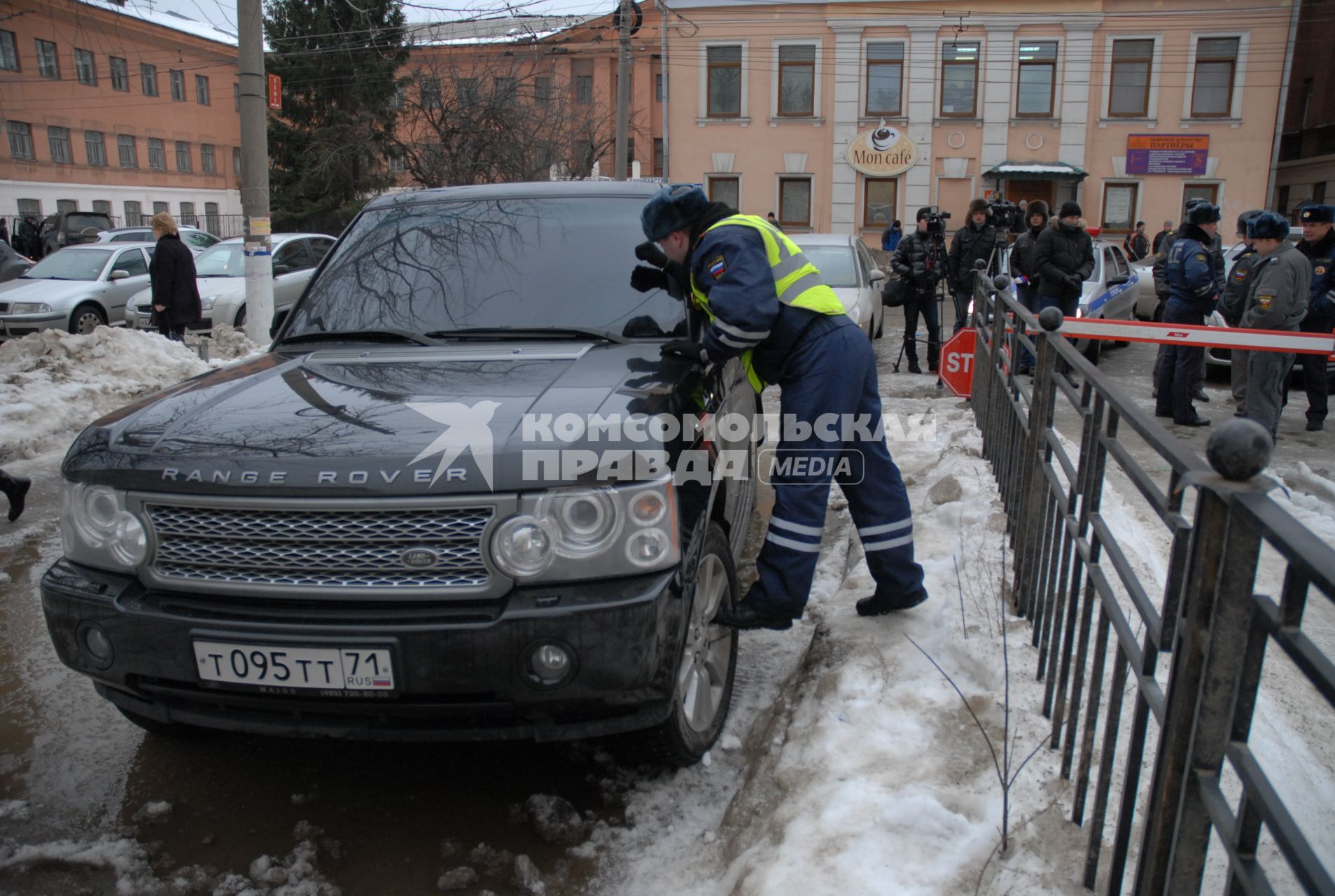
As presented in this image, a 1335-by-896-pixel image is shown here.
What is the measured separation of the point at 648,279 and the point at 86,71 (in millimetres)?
44784

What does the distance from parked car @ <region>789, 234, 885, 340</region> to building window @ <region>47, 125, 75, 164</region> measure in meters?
37.7

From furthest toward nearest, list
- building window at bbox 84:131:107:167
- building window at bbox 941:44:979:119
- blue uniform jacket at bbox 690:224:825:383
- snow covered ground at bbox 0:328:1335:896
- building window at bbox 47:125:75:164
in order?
building window at bbox 84:131:107:167, building window at bbox 47:125:75:164, building window at bbox 941:44:979:119, blue uniform jacket at bbox 690:224:825:383, snow covered ground at bbox 0:328:1335:896

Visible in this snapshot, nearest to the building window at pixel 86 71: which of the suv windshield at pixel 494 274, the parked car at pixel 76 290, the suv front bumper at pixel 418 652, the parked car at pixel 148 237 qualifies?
the parked car at pixel 148 237

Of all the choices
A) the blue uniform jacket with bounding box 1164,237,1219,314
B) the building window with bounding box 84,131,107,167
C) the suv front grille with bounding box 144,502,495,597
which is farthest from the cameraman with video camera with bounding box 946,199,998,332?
the building window with bounding box 84,131,107,167

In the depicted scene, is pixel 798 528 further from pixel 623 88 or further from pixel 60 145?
pixel 60 145

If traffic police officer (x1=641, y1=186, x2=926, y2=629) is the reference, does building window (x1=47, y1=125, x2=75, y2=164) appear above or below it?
above

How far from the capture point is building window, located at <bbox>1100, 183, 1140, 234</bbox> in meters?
29.8

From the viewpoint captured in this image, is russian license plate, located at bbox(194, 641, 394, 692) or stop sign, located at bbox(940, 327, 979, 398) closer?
russian license plate, located at bbox(194, 641, 394, 692)

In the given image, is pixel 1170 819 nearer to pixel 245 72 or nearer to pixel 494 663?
pixel 494 663

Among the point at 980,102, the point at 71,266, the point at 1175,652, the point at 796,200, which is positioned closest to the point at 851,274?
the point at 1175,652

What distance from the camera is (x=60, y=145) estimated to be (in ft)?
127

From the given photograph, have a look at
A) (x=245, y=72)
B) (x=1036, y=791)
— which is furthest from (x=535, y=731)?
(x=245, y=72)

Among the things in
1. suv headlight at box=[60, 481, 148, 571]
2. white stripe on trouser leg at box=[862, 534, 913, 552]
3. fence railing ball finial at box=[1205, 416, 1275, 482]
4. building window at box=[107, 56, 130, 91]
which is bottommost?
white stripe on trouser leg at box=[862, 534, 913, 552]

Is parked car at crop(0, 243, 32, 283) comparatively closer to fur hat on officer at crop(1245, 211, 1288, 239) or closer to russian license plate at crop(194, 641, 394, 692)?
russian license plate at crop(194, 641, 394, 692)
